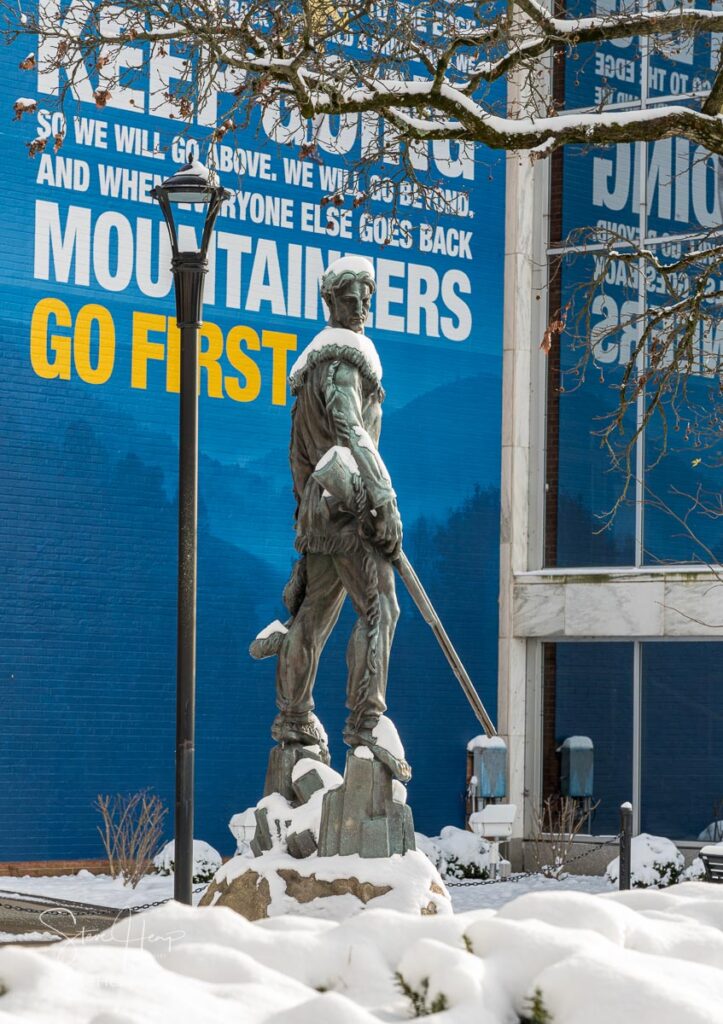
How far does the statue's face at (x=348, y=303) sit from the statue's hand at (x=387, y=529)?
1069mm

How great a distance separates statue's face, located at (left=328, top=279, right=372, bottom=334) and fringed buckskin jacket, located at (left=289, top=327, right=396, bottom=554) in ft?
0.36

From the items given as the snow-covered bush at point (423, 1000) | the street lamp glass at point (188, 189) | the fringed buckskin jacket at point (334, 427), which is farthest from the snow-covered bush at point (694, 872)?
the snow-covered bush at point (423, 1000)

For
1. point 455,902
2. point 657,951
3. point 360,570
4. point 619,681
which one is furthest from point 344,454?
point 619,681

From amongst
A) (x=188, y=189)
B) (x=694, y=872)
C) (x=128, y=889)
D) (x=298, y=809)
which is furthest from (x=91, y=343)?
(x=298, y=809)

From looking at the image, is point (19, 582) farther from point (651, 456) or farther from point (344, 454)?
point (344, 454)

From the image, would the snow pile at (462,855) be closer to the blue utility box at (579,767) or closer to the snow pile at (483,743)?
the snow pile at (483,743)

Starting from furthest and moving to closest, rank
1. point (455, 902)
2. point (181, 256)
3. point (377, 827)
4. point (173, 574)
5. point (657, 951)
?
point (173, 574)
point (455, 902)
point (181, 256)
point (377, 827)
point (657, 951)

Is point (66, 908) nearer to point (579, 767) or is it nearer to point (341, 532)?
point (341, 532)

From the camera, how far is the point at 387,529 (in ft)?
31.0

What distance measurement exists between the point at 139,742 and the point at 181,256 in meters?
9.32

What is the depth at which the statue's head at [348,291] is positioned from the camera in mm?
9938

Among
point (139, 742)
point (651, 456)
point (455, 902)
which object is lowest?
point (455, 902)

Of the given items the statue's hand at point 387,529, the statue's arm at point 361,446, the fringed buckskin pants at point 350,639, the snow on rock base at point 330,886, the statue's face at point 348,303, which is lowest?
the snow on rock base at point 330,886

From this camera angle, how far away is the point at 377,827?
30.2ft
